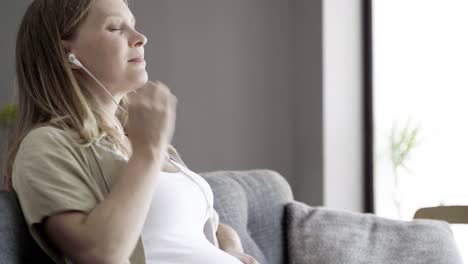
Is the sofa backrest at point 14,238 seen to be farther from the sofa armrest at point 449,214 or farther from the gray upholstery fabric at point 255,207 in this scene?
the sofa armrest at point 449,214

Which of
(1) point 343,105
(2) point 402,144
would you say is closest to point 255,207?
(1) point 343,105

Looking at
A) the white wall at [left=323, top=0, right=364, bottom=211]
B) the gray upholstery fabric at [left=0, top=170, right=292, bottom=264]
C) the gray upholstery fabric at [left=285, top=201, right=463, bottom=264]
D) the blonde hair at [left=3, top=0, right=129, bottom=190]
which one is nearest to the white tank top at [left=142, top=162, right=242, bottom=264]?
the blonde hair at [left=3, top=0, right=129, bottom=190]

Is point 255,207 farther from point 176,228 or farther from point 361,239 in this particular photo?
point 176,228

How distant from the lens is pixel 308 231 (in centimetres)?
230

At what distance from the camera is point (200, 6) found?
368cm

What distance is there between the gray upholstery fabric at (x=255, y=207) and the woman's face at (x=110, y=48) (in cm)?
69

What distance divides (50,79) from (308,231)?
111 centimetres

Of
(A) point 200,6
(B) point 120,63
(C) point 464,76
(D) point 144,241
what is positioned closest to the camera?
(D) point 144,241

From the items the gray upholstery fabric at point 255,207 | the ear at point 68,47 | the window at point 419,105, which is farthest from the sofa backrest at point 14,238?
the window at point 419,105

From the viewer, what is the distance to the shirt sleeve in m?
1.26

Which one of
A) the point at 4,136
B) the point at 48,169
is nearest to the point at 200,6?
the point at 4,136

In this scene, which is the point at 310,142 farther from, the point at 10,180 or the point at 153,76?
the point at 10,180

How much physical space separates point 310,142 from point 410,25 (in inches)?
28.8

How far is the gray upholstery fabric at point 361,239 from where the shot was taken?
223 centimetres
